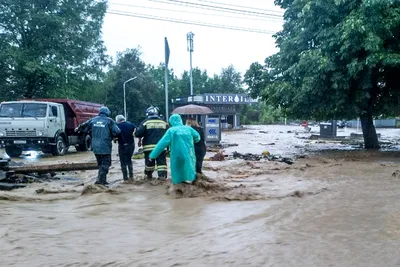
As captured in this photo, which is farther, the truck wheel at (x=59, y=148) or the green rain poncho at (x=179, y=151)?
the truck wheel at (x=59, y=148)

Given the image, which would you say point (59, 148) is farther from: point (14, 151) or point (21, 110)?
point (21, 110)

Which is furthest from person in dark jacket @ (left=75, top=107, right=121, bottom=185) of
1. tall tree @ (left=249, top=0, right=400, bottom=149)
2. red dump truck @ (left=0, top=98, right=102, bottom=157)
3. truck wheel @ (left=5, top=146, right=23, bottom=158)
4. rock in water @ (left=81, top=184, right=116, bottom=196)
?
truck wheel @ (left=5, top=146, right=23, bottom=158)

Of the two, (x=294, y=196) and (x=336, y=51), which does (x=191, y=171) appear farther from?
(x=336, y=51)

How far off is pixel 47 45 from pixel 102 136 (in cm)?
2202

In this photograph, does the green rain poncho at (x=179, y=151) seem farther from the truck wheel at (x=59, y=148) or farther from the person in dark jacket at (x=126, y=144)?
the truck wheel at (x=59, y=148)

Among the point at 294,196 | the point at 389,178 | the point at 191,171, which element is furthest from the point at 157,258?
the point at 389,178

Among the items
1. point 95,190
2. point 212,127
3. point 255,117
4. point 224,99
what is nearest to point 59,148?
point 212,127

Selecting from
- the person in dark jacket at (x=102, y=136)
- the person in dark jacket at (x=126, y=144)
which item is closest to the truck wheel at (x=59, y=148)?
the person in dark jacket at (x=126, y=144)

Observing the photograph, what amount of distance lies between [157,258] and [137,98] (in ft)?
168

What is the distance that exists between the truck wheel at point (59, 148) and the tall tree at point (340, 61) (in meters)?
9.34

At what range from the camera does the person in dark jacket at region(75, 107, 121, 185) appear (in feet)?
28.0

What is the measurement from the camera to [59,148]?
17.3 m

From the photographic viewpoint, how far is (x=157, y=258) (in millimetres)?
4164

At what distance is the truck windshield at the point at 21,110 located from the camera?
1593 cm
